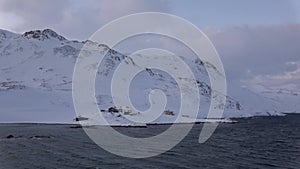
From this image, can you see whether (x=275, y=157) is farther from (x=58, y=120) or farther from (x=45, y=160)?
(x=58, y=120)

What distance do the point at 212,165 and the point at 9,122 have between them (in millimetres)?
102352

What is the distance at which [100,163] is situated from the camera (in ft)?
142

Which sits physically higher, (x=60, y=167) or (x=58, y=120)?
(x=58, y=120)

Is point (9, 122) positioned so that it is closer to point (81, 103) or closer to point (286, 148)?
point (81, 103)

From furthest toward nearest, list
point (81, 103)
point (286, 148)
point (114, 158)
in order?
point (81, 103) → point (286, 148) → point (114, 158)

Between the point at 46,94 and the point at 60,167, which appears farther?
the point at 46,94

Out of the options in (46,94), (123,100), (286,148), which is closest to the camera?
(286,148)

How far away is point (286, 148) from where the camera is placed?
204ft

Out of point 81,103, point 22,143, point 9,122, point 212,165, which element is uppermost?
point 81,103

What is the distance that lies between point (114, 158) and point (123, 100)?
145117mm

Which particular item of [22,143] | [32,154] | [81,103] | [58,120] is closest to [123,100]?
[81,103]

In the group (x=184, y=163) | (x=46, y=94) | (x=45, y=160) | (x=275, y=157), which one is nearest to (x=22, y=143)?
(x=45, y=160)

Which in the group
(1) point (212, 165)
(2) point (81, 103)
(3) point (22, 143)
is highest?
(2) point (81, 103)

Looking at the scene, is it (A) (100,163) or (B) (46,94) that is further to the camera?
(B) (46,94)
